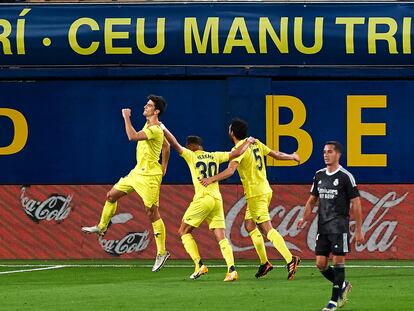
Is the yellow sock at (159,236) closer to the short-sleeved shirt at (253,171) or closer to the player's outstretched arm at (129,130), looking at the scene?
the player's outstretched arm at (129,130)

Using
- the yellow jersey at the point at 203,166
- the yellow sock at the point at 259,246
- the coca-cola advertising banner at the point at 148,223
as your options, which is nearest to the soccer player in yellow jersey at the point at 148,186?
the yellow jersey at the point at 203,166

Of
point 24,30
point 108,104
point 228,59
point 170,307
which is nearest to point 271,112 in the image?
point 228,59

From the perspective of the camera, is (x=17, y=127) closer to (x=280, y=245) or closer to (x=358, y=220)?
(x=280, y=245)

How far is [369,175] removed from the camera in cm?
2347

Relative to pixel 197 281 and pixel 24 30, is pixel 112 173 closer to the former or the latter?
pixel 24 30

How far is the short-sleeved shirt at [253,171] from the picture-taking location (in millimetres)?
18422

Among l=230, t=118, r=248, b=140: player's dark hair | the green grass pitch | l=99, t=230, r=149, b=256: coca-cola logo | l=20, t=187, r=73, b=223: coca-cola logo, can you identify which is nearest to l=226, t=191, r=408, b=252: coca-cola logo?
the green grass pitch

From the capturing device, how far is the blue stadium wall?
2323 centimetres

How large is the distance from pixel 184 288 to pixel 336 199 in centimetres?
311

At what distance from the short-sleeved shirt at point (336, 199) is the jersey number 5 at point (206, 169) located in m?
3.95

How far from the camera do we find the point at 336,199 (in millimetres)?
14305

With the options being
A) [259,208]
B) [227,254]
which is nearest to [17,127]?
[259,208]

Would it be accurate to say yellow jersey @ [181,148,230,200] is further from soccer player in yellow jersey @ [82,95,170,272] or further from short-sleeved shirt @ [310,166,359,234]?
short-sleeved shirt @ [310,166,359,234]

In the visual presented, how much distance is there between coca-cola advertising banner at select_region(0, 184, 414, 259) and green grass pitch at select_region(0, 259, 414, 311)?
79cm
